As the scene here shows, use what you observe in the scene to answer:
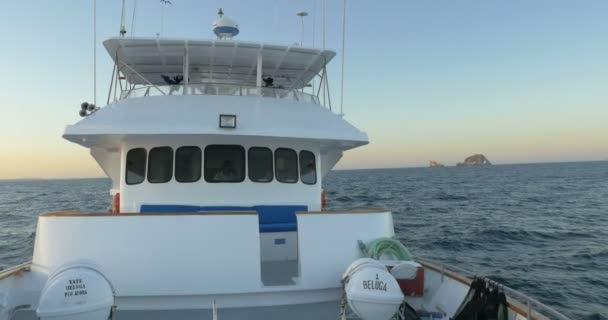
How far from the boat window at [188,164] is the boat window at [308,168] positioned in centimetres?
168

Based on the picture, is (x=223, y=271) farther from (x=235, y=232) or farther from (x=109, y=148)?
(x=109, y=148)

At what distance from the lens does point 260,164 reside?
6.72 meters

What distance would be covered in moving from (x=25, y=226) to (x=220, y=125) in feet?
70.9

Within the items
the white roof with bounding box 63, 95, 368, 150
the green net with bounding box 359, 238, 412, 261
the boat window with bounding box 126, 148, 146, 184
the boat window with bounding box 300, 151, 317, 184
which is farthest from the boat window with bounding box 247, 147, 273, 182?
the green net with bounding box 359, 238, 412, 261

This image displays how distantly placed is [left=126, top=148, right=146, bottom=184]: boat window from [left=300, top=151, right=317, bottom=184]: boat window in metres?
2.51

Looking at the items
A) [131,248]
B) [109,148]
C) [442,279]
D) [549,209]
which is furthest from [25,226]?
[549,209]

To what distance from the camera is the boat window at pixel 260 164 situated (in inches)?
262

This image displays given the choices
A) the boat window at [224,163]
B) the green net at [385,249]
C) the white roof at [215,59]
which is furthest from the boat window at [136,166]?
the green net at [385,249]

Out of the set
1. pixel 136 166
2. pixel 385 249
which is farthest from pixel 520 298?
pixel 136 166

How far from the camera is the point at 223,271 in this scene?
460 centimetres

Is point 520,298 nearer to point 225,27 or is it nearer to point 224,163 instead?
point 224,163

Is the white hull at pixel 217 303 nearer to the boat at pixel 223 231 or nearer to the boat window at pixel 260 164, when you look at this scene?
the boat at pixel 223 231

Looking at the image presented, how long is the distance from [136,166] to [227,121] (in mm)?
1895

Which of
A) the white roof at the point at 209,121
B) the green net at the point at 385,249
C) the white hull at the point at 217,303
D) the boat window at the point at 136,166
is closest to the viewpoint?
the white hull at the point at 217,303
